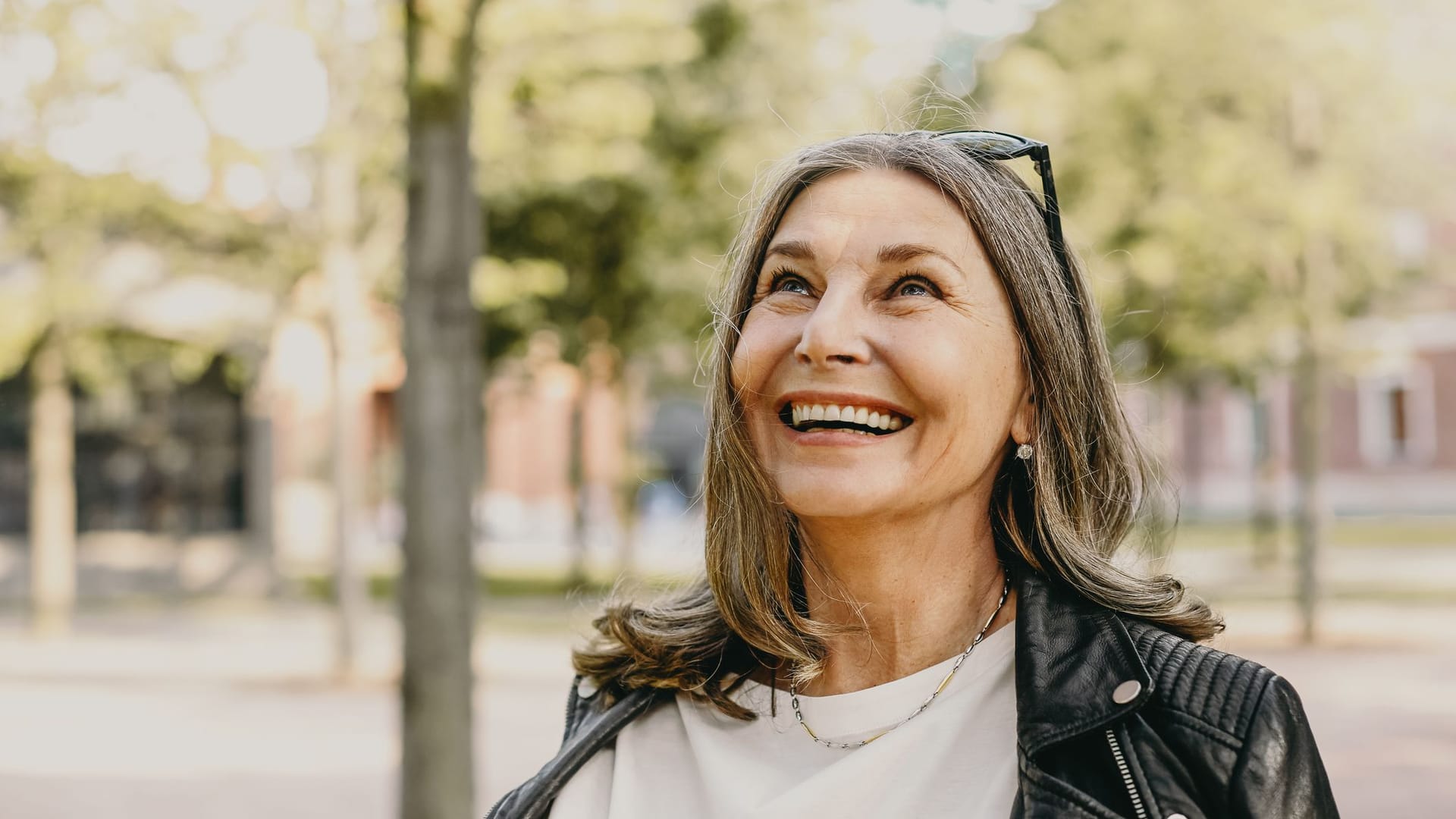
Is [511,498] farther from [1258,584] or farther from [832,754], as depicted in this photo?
[832,754]

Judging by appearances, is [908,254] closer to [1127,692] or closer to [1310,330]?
[1127,692]

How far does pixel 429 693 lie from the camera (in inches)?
197

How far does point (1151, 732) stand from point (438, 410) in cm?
385

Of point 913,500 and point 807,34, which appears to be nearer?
point 913,500

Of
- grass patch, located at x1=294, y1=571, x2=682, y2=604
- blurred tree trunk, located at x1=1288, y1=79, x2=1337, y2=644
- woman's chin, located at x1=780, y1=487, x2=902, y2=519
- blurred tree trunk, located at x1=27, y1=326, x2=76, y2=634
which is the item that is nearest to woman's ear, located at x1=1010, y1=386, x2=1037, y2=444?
woman's chin, located at x1=780, y1=487, x2=902, y2=519

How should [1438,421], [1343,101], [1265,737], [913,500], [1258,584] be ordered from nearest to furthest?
[1265,737] < [913,500] < [1343,101] < [1258,584] < [1438,421]

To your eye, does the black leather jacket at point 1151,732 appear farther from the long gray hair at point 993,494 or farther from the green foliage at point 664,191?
the green foliage at point 664,191

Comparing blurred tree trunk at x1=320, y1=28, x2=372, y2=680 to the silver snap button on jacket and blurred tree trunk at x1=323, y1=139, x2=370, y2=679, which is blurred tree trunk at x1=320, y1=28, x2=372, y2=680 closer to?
blurred tree trunk at x1=323, y1=139, x2=370, y2=679

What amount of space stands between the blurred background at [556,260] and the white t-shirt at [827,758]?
3.35 m

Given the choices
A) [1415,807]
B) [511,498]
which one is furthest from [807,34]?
[511,498]

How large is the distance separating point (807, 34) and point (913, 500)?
15.6m

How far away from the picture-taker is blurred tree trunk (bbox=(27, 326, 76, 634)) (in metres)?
15.9

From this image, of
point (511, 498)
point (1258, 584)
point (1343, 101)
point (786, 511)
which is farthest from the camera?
point (511, 498)

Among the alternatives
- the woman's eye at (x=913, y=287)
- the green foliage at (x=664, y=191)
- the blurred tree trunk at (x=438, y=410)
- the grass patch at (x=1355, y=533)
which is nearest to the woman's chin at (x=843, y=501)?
the woman's eye at (x=913, y=287)
